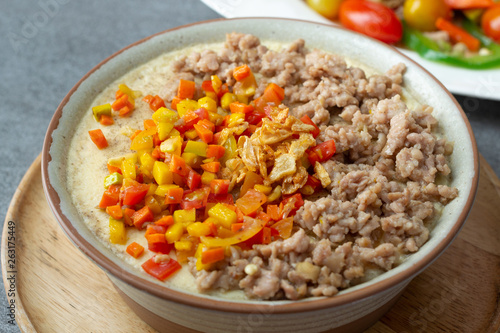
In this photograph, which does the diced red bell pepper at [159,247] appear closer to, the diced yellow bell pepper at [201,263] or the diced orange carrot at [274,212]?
the diced yellow bell pepper at [201,263]

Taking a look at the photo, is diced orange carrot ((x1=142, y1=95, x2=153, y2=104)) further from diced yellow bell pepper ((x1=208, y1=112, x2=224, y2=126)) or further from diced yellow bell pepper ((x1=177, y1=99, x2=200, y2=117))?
diced yellow bell pepper ((x1=208, y1=112, x2=224, y2=126))

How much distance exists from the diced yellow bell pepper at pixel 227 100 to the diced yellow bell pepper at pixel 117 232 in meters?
1.05

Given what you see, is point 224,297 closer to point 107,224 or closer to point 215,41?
point 107,224

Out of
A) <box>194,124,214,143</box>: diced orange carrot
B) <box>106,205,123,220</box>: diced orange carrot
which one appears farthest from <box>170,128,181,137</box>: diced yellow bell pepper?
<box>106,205,123,220</box>: diced orange carrot

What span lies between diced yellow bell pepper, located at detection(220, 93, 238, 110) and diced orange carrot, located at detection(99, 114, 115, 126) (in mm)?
705

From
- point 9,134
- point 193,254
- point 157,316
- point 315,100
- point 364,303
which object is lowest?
point 9,134

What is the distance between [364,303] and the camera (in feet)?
7.68

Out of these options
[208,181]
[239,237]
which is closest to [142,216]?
[208,181]

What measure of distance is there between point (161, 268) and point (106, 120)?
45.6 inches

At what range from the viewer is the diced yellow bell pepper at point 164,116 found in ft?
9.50

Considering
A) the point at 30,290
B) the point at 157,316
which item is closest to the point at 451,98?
the point at 157,316

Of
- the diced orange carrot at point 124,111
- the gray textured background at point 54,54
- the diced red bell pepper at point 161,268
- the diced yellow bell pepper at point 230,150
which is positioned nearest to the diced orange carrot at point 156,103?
the diced orange carrot at point 124,111

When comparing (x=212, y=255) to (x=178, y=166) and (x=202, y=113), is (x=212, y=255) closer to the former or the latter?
(x=178, y=166)

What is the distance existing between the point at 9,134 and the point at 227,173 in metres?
2.79
